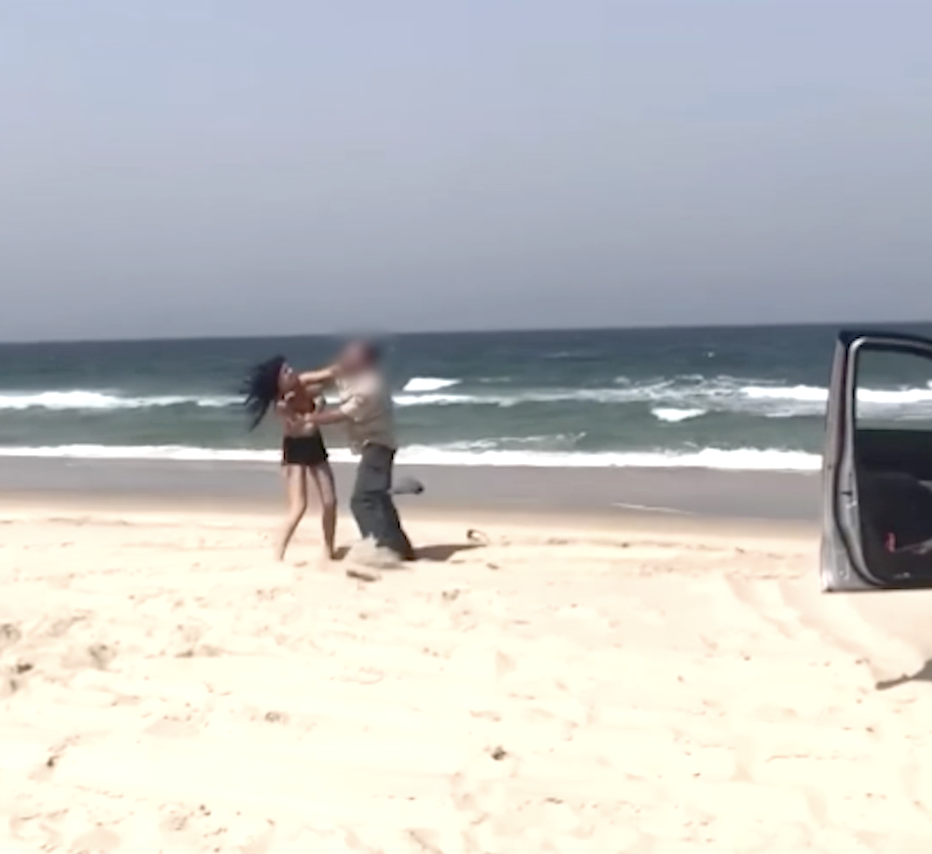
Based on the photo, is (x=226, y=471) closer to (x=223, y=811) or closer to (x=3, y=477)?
(x=3, y=477)

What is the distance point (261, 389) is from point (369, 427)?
69 cm

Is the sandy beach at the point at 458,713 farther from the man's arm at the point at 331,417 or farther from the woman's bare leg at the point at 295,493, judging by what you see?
the man's arm at the point at 331,417

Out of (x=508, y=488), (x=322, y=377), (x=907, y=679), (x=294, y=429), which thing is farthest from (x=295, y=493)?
(x=508, y=488)

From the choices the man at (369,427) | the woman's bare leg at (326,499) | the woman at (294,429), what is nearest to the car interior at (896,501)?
the man at (369,427)

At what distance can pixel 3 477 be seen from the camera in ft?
54.8

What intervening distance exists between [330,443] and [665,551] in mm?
8783

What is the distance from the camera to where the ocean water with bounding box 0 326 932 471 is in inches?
760

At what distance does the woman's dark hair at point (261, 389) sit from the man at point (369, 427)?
0.22m

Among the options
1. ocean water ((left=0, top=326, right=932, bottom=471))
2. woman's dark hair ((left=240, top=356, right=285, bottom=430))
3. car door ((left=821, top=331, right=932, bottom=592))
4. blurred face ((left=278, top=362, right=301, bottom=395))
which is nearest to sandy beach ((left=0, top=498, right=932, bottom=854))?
car door ((left=821, top=331, right=932, bottom=592))

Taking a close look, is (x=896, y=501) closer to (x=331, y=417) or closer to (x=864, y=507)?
(x=864, y=507)

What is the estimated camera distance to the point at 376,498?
28.0 ft

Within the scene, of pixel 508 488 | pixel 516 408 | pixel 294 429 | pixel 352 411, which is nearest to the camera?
pixel 352 411

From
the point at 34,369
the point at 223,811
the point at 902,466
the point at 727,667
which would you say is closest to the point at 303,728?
the point at 223,811

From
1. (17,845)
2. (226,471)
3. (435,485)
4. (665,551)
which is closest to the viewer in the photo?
(17,845)
